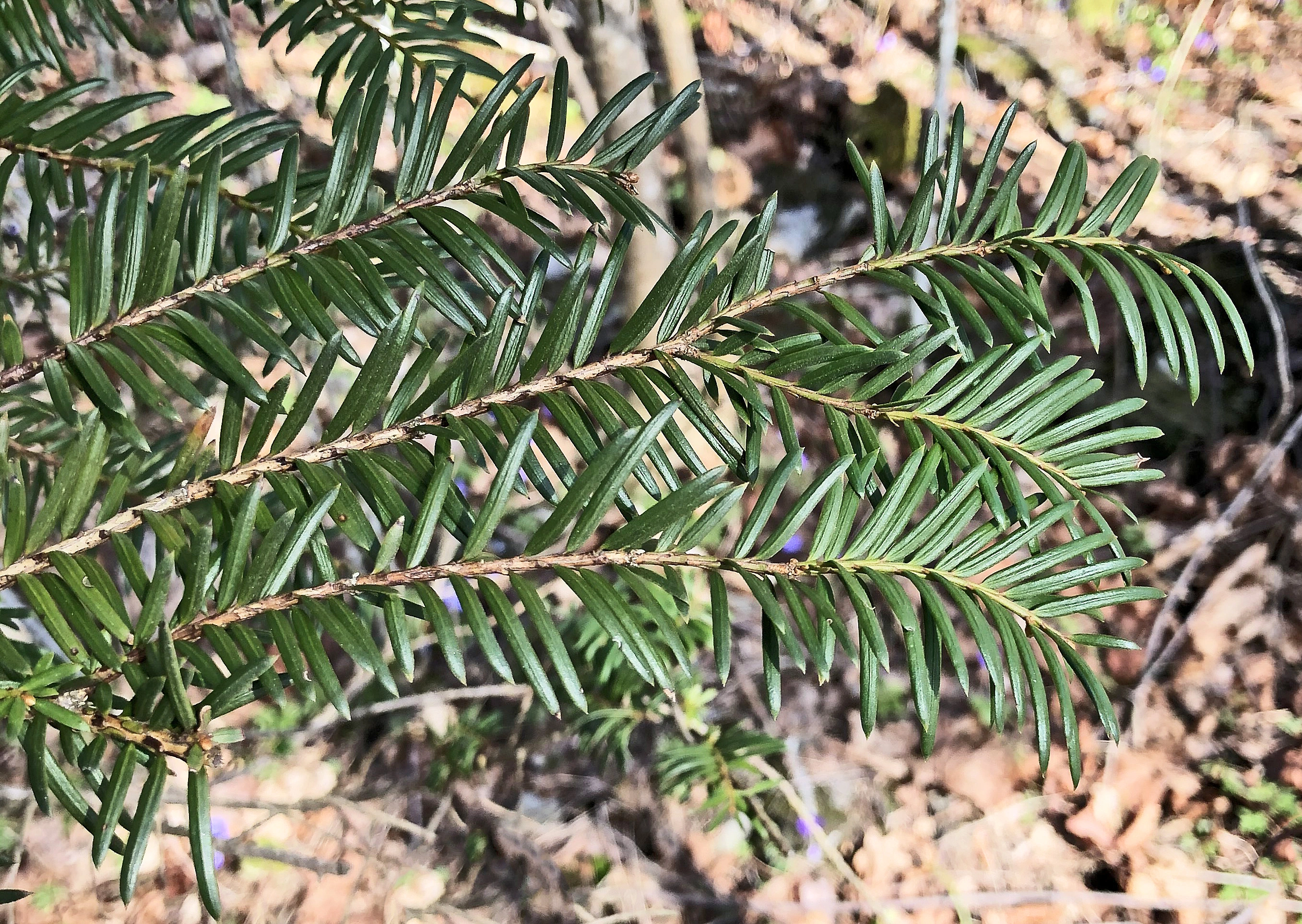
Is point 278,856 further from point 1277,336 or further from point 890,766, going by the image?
point 1277,336

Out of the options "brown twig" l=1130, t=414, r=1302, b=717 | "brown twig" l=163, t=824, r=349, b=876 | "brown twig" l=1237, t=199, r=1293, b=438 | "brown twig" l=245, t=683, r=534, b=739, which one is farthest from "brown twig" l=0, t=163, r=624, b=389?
"brown twig" l=1237, t=199, r=1293, b=438

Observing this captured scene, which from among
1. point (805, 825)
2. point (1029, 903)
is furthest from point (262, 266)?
point (1029, 903)

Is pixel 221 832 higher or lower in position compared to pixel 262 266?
lower

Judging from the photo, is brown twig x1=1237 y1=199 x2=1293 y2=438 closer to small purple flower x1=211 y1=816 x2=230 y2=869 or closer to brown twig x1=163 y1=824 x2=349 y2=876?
brown twig x1=163 y1=824 x2=349 y2=876

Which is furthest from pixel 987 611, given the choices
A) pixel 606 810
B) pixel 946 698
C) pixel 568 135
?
pixel 568 135

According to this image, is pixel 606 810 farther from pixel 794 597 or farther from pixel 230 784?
pixel 794 597

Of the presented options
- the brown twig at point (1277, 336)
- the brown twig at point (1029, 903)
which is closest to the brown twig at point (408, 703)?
the brown twig at point (1029, 903)
